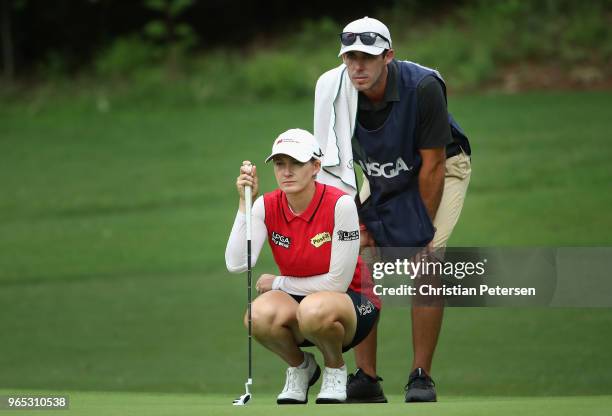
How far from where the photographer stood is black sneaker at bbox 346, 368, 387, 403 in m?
6.63

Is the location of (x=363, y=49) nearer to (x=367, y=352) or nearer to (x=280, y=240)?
(x=280, y=240)

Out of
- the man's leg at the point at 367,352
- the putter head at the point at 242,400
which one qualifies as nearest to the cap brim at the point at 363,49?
the man's leg at the point at 367,352

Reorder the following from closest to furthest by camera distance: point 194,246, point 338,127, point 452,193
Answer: point 338,127, point 452,193, point 194,246

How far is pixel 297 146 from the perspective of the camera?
6.07 meters

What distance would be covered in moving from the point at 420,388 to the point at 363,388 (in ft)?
1.26

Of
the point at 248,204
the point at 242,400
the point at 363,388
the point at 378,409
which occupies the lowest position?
the point at 378,409

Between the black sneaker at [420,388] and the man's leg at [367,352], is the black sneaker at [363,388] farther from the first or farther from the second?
the black sneaker at [420,388]

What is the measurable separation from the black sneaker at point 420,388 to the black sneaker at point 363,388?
0.28 metres

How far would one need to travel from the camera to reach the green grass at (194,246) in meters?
9.02

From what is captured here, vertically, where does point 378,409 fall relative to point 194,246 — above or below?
below

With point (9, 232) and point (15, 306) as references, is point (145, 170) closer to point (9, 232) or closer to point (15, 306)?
point (9, 232)

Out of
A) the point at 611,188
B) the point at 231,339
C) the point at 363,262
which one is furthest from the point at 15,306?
the point at 611,188

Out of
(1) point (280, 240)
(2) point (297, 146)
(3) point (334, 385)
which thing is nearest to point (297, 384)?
(3) point (334, 385)

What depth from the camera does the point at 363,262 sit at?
6.61 m
